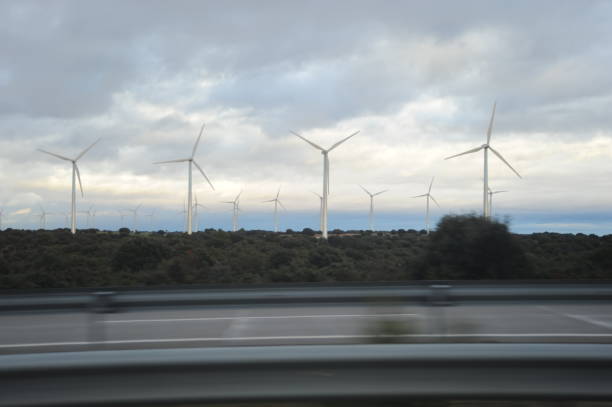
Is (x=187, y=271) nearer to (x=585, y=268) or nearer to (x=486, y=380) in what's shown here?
(x=585, y=268)

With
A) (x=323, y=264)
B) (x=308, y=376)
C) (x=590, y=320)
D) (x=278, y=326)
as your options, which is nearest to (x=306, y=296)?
(x=278, y=326)

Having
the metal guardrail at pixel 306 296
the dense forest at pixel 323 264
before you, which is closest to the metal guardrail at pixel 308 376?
the metal guardrail at pixel 306 296

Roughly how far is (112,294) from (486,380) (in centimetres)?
496

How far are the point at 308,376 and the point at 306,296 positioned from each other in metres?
3.90

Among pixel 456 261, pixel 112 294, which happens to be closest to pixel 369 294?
pixel 112 294

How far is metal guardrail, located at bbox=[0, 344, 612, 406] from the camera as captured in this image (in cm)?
333

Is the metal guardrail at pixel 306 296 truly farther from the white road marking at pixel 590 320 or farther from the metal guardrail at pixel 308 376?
the metal guardrail at pixel 308 376

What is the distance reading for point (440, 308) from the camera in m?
7.30

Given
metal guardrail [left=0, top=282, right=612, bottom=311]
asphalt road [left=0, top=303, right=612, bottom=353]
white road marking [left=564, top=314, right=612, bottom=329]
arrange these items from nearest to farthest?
metal guardrail [left=0, top=282, right=612, bottom=311], asphalt road [left=0, top=303, right=612, bottom=353], white road marking [left=564, top=314, right=612, bottom=329]

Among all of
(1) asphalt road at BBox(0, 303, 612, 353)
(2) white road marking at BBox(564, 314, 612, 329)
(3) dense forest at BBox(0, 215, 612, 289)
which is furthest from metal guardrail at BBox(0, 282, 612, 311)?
(3) dense forest at BBox(0, 215, 612, 289)

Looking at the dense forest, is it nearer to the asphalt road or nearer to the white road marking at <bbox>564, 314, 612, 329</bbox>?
the asphalt road

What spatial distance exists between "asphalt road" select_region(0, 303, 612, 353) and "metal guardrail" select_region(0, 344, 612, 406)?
2.64 metres

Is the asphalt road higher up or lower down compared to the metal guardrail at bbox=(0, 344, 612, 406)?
lower down

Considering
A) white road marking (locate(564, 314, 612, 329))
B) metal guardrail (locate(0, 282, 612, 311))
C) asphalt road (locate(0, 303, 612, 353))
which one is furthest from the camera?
white road marking (locate(564, 314, 612, 329))
